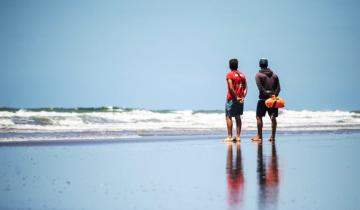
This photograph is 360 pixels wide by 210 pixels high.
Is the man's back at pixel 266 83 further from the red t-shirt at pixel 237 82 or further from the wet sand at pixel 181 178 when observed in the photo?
the wet sand at pixel 181 178

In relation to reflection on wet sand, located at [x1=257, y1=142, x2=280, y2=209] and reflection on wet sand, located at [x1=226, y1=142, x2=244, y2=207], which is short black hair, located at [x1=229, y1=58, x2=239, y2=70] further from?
reflection on wet sand, located at [x1=257, y1=142, x2=280, y2=209]

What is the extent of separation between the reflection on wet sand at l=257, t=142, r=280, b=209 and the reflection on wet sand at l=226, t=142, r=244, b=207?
20 centimetres

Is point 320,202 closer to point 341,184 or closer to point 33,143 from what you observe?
point 341,184

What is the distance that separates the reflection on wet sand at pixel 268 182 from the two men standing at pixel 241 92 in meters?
3.84

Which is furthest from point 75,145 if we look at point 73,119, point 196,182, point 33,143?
point 73,119

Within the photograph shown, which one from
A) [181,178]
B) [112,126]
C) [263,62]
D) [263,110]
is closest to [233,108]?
[263,110]

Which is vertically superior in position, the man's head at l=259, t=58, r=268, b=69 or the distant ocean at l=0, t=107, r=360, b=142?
the man's head at l=259, t=58, r=268, b=69

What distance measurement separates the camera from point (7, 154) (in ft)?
37.9

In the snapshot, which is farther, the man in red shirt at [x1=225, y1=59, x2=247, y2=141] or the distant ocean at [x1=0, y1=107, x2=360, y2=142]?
the distant ocean at [x1=0, y1=107, x2=360, y2=142]

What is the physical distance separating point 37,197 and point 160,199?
116 centimetres

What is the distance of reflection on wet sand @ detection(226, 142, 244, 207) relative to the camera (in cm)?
647

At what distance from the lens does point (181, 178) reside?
8.09 meters

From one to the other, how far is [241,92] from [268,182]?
289 inches

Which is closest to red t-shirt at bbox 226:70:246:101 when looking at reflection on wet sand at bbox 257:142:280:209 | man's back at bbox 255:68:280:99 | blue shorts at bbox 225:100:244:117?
blue shorts at bbox 225:100:244:117
